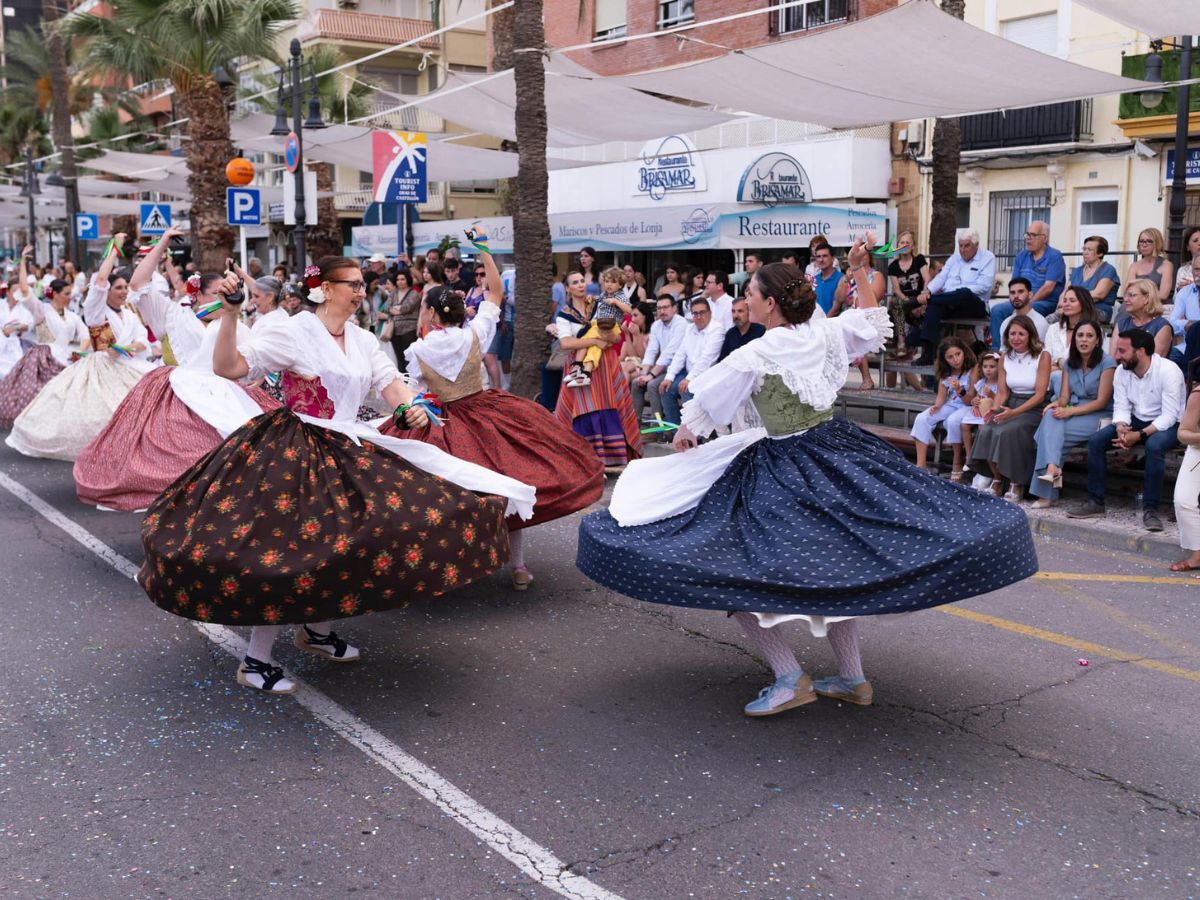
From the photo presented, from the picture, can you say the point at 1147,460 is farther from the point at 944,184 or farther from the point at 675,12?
the point at 675,12

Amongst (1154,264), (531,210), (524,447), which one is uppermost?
(531,210)

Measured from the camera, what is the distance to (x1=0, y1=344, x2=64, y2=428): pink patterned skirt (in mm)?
11742

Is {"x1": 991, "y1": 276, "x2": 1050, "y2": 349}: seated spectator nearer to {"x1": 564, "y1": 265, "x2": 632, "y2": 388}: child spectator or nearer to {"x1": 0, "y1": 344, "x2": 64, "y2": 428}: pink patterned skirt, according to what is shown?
{"x1": 564, "y1": 265, "x2": 632, "y2": 388}: child spectator

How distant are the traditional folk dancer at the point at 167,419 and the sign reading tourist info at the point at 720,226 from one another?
13639mm

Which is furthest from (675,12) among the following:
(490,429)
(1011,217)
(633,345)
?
(490,429)

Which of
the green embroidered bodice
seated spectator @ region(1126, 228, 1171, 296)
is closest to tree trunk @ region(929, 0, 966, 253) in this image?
seated spectator @ region(1126, 228, 1171, 296)

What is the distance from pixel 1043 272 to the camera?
1181 cm

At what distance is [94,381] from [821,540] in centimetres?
692

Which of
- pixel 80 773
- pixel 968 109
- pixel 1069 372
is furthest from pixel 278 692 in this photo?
pixel 968 109

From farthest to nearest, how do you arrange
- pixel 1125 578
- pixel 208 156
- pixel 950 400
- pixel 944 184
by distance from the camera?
1. pixel 208 156
2. pixel 944 184
3. pixel 950 400
4. pixel 1125 578

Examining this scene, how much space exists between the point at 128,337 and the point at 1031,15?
59.2 feet

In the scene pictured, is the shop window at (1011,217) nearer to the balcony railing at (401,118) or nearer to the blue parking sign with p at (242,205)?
the blue parking sign with p at (242,205)

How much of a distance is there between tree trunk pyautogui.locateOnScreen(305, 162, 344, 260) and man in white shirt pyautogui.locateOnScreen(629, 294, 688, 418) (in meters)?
18.9

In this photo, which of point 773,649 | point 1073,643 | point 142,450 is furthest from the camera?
point 142,450
